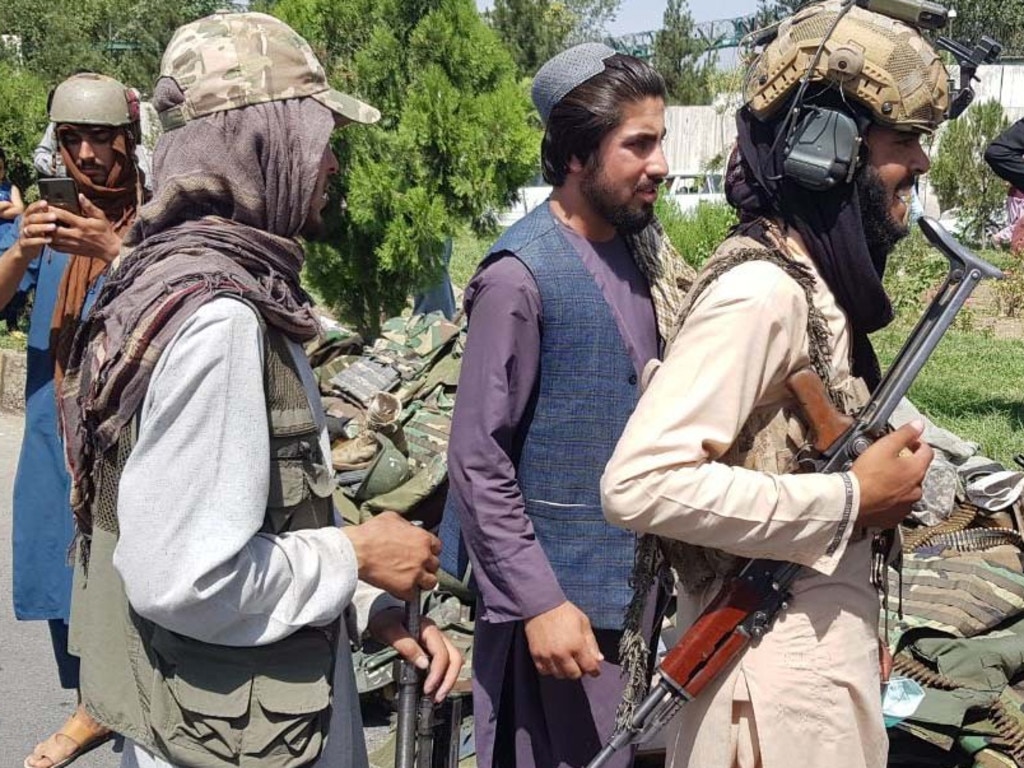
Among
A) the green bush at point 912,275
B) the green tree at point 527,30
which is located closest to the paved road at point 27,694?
the green bush at point 912,275

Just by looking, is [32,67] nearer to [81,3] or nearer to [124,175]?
[81,3]

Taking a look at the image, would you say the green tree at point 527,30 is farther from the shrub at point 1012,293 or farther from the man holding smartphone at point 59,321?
the man holding smartphone at point 59,321

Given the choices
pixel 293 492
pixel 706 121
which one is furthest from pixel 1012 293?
pixel 706 121

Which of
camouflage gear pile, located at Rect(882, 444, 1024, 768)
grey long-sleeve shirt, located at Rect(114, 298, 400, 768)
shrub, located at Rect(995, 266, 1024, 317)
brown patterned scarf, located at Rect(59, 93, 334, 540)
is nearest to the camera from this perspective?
grey long-sleeve shirt, located at Rect(114, 298, 400, 768)

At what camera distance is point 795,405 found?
197 cm

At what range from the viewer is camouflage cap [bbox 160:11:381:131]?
6.30 ft

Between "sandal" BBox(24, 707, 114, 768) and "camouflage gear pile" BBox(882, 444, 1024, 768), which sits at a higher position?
"camouflage gear pile" BBox(882, 444, 1024, 768)

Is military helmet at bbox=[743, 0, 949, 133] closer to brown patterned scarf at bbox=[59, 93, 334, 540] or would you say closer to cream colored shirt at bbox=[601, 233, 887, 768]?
cream colored shirt at bbox=[601, 233, 887, 768]

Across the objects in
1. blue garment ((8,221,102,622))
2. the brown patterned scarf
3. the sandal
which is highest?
the brown patterned scarf

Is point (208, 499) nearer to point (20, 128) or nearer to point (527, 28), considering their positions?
point (20, 128)

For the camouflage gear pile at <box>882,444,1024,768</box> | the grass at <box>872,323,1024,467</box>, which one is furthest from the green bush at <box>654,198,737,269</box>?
the camouflage gear pile at <box>882,444,1024,768</box>

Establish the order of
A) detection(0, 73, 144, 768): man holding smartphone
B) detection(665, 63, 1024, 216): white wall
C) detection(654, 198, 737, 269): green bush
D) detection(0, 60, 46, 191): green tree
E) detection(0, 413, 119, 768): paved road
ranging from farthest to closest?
detection(665, 63, 1024, 216): white wall
detection(0, 60, 46, 191): green tree
detection(654, 198, 737, 269): green bush
detection(0, 413, 119, 768): paved road
detection(0, 73, 144, 768): man holding smartphone

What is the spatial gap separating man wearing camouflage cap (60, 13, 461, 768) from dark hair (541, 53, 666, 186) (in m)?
0.89

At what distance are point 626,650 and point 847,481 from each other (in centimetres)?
63
